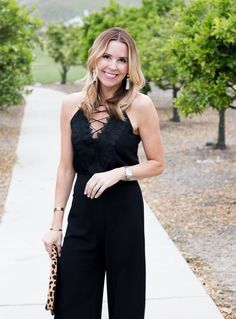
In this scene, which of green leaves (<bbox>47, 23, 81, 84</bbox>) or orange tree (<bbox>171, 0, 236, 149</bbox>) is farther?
green leaves (<bbox>47, 23, 81, 84</bbox>)

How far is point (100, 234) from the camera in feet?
11.5

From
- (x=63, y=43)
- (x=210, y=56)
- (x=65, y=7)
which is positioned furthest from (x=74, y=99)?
(x=65, y=7)

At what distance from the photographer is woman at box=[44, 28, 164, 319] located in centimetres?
341

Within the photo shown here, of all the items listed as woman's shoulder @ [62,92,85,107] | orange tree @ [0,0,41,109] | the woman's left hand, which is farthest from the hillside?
the woman's left hand

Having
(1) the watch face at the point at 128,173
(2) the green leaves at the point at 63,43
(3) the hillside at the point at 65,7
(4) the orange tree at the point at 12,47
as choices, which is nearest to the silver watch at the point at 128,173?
(1) the watch face at the point at 128,173

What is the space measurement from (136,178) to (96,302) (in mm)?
679

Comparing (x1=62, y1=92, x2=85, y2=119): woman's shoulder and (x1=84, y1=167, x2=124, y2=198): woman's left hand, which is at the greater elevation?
(x1=62, y1=92, x2=85, y2=119): woman's shoulder

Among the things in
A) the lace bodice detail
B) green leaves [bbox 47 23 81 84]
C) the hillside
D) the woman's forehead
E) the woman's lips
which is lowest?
the hillside

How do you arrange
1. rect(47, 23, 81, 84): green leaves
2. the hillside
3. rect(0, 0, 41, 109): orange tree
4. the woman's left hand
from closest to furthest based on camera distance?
1. the woman's left hand
2. rect(0, 0, 41, 109): orange tree
3. rect(47, 23, 81, 84): green leaves
4. the hillside

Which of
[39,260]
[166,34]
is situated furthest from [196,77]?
[166,34]

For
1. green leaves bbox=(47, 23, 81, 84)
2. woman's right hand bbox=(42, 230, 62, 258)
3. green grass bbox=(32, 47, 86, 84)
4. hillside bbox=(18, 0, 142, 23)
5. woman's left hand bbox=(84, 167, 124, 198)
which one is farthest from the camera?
hillside bbox=(18, 0, 142, 23)

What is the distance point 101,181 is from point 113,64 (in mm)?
571

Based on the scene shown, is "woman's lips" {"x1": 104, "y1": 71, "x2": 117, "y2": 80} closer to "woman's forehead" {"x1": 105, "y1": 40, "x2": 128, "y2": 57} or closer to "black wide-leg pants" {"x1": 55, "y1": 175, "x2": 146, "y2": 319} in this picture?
"woman's forehead" {"x1": 105, "y1": 40, "x2": 128, "y2": 57}

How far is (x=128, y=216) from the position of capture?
11.5 ft
